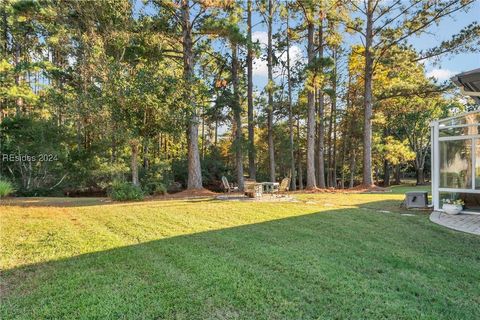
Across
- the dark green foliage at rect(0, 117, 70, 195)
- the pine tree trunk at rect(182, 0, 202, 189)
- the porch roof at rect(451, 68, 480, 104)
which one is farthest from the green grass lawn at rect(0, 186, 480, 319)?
the dark green foliage at rect(0, 117, 70, 195)

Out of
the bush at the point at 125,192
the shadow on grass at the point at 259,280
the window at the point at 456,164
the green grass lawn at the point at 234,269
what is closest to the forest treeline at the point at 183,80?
the bush at the point at 125,192

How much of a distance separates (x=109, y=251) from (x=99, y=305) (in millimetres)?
1604

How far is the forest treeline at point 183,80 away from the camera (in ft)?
34.8

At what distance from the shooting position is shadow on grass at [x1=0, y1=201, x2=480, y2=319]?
2650mm

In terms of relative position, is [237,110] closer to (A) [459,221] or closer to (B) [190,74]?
(B) [190,74]

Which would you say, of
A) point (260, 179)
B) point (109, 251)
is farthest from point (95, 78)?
point (260, 179)

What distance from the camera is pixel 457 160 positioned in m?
7.68

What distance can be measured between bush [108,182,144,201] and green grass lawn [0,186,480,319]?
3529 millimetres

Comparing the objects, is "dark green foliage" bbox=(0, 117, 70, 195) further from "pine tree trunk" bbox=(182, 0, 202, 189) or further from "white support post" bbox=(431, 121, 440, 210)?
"white support post" bbox=(431, 121, 440, 210)

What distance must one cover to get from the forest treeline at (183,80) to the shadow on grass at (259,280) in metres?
6.93

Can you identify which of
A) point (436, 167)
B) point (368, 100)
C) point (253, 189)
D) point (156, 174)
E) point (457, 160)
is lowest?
point (253, 189)

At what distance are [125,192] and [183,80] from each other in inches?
169

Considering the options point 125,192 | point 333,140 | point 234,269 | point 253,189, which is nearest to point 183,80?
point 125,192

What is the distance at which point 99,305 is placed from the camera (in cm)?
271
